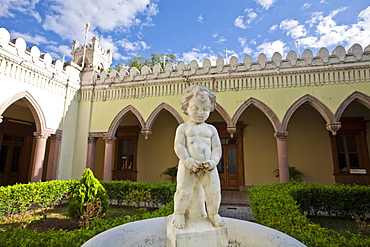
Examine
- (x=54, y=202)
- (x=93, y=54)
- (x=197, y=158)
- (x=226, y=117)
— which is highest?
(x=93, y=54)

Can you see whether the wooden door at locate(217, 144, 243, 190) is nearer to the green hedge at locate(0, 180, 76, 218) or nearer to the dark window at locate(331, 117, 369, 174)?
the dark window at locate(331, 117, 369, 174)

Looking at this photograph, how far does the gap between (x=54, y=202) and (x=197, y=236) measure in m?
5.95

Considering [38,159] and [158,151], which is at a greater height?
[158,151]

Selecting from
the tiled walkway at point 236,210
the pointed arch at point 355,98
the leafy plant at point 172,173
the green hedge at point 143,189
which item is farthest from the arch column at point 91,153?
the pointed arch at point 355,98

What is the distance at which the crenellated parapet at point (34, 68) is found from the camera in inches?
266

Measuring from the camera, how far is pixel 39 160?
305 inches

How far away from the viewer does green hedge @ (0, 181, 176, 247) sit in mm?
2383

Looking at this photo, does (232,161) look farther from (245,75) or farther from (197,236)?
(197,236)

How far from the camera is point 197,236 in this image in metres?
1.98

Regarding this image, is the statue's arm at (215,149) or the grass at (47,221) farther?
the grass at (47,221)

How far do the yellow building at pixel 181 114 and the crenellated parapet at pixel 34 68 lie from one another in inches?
1.3

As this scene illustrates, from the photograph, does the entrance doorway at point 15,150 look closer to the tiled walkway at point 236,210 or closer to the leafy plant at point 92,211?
the leafy plant at point 92,211

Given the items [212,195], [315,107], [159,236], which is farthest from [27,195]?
[315,107]

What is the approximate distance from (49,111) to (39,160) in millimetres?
1891
